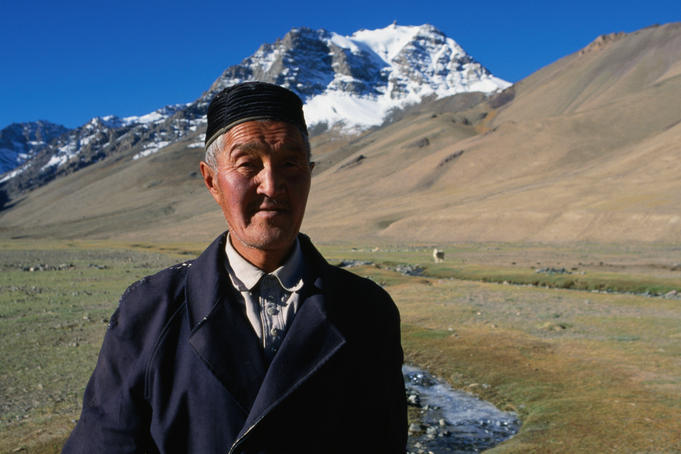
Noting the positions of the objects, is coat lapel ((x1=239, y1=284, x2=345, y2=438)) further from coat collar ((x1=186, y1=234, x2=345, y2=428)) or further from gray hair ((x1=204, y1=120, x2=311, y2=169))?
gray hair ((x1=204, y1=120, x2=311, y2=169))

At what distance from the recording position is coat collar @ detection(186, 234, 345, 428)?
282 cm

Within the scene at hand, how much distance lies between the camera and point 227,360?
2850mm

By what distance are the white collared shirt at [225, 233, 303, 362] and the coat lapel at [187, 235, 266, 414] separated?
3.1 inches

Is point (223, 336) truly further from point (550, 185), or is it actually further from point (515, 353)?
point (550, 185)

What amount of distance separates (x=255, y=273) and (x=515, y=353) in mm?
16804

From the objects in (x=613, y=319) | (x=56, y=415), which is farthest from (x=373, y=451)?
(x=613, y=319)

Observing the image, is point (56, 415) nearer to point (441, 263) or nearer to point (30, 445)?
point (30, 445)

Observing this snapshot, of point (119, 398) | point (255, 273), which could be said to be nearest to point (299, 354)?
point (255, 273)

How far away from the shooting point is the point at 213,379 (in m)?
2.85

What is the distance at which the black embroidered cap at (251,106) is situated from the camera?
315 cm

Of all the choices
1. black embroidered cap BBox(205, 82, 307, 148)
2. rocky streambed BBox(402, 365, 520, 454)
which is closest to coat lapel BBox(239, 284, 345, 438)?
black embroidered cap BBox(205, 82, 307, 148)

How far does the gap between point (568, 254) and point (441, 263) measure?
20259mm

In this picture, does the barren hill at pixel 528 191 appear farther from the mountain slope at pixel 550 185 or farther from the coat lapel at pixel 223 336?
the coat lapel at pixel 223 336

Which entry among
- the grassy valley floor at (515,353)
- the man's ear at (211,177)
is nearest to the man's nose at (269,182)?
the man's ear at (211,177)
